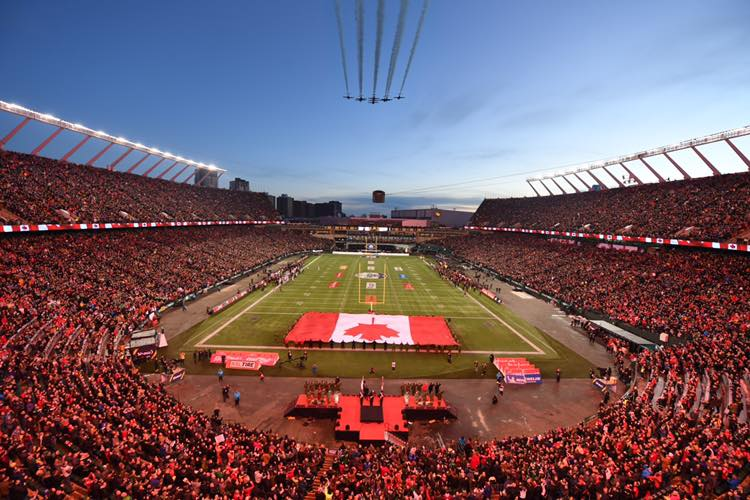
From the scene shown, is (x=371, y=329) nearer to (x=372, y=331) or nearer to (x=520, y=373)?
(x=372, y=331)

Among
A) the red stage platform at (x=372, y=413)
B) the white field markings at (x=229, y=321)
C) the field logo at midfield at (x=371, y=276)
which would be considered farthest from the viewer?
the field logo at midfield at (x=371, y=276)

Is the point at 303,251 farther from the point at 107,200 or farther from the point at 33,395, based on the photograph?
the point at 33,395

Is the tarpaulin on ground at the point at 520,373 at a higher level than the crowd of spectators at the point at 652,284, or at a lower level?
lower

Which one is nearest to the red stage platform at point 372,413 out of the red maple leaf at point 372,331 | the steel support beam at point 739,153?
the red maple leaf at point 372,331

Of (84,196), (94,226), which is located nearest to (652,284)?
(94,226)

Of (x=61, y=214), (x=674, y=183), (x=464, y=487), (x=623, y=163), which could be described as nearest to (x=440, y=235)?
(x=623, y=163)

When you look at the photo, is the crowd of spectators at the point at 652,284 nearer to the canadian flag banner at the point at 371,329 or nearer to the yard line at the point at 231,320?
the canadian flag banner at the point at 371,329

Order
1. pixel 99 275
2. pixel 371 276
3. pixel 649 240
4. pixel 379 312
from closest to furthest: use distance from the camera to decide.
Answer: pixel 99 275 < pixel 379 312 < pixel 649 240 < pixel 371 276
